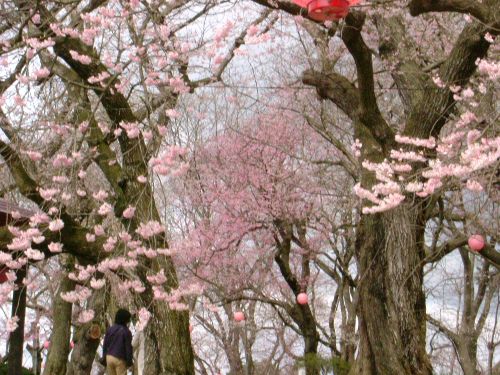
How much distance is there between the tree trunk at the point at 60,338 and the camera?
1002 cm

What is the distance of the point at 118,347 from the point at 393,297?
3.13 meters

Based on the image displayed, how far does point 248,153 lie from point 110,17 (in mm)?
7062

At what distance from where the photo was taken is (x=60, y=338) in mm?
10328

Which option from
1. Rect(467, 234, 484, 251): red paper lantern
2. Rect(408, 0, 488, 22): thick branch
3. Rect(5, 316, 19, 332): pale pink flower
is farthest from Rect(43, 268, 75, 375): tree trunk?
Rect(408, 0, 488, 22): thick branch

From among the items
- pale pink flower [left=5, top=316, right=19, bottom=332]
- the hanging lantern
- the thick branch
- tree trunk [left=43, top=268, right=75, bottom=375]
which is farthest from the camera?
tree trunk [left=43, top=268, right=75, bottom=375]

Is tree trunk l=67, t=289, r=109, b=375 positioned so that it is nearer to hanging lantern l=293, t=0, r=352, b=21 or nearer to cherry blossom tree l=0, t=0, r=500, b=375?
cherry blossom tree l=0, t=0, r=500, b=375

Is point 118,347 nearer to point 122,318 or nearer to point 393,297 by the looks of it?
point 122,318

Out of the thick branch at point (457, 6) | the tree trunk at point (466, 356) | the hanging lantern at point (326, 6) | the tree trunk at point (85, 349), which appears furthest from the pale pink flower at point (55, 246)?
the tree trunk at point (466, 356)

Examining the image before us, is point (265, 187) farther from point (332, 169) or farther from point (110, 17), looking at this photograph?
point (110, 17)

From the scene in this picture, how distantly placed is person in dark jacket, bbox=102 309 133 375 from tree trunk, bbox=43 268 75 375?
3.02 m

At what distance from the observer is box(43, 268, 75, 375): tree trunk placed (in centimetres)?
1002

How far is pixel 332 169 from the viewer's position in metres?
14.5

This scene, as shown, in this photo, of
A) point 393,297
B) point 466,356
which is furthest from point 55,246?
point 466,356

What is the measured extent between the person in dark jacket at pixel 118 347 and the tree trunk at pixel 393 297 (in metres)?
2.57
